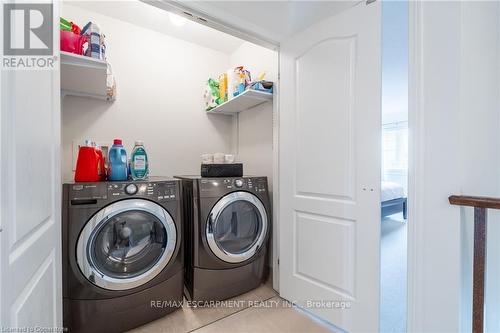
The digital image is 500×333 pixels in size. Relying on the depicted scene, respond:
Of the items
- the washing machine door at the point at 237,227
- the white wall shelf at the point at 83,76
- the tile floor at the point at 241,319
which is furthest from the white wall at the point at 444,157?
the white wall shelf at the point at 83,76

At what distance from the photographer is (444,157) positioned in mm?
1076

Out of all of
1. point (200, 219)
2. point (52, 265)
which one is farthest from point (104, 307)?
point (200, 219)

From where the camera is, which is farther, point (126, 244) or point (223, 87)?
point (223, 87)

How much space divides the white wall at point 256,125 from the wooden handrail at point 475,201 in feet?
4.17

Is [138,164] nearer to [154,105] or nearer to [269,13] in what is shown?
[154,105]

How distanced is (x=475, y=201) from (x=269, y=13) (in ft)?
5.00

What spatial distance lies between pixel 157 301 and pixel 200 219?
57cm

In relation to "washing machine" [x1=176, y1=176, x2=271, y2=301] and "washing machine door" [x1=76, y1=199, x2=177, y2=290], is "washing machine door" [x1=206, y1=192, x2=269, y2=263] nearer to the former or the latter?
"washing machine" [x1=176, y1=176, x2=271, y2=301]

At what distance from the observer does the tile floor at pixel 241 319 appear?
141 centimetres

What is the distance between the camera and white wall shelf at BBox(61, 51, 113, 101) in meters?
1.25

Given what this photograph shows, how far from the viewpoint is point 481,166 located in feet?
4.00

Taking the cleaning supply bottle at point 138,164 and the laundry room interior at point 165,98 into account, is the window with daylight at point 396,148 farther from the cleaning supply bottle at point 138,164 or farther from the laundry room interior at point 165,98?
the cleaning supply bottle at point 138,164

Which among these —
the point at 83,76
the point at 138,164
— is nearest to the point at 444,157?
the point at 138,164

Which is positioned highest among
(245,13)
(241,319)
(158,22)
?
(158,22)
